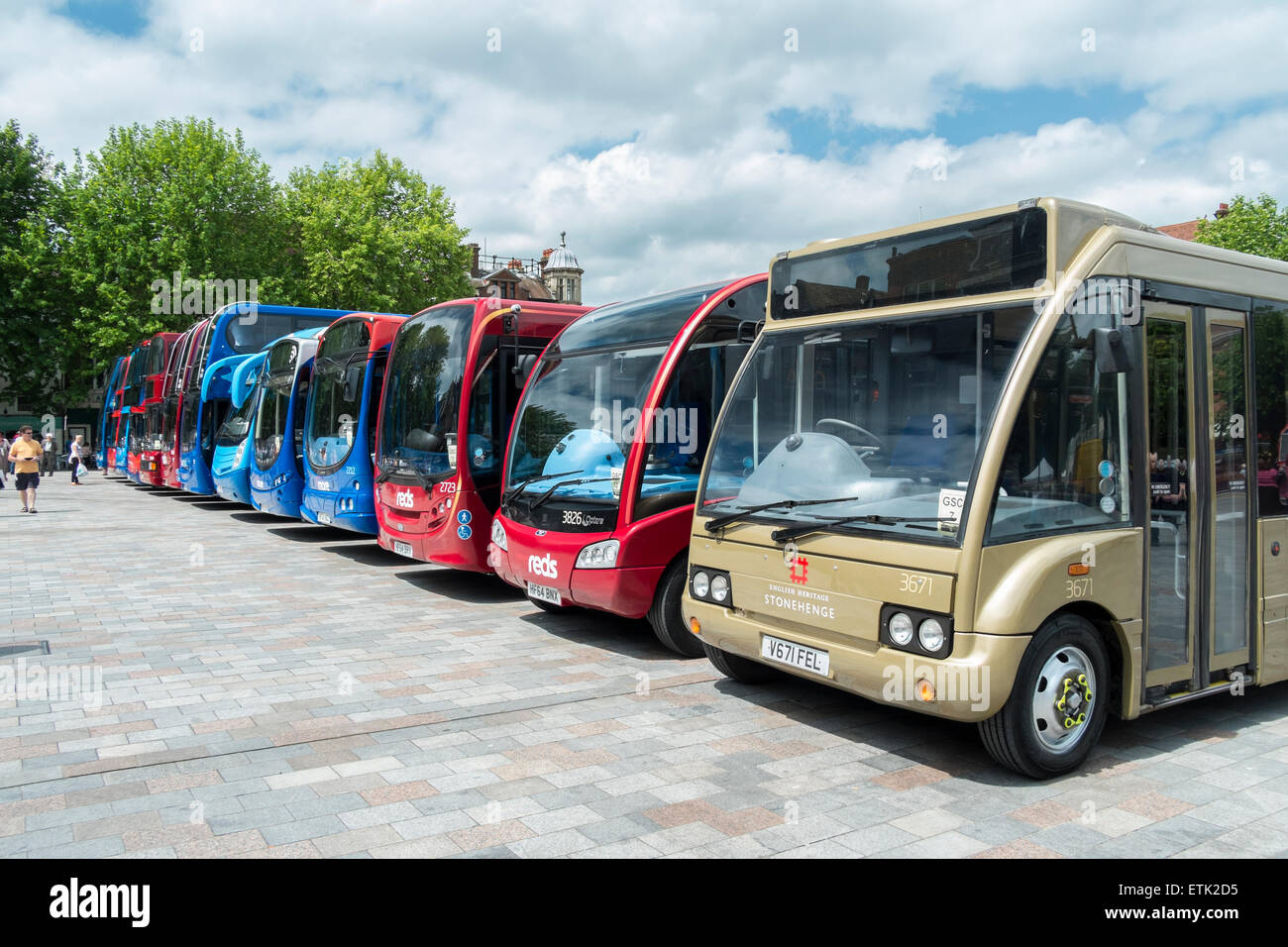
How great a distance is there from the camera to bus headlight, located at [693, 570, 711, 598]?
597 cm

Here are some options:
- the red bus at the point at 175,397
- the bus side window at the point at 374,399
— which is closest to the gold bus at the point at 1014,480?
the bus side window at the point at 374,399

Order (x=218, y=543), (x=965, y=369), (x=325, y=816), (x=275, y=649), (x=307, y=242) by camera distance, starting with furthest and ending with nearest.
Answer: (x=307, y=242) → (x=218, y=543) → (x=275, y=649) → (x=965, y=369) → (x=325, y=816)

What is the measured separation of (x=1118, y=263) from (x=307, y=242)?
45648mm

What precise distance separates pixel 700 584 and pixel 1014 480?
6.77 ft

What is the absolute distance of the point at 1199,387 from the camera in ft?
17.8

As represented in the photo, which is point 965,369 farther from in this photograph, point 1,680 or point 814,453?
point 1,680

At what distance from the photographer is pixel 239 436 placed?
17797 mm

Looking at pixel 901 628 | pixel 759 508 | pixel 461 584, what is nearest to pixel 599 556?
pixel 759 508

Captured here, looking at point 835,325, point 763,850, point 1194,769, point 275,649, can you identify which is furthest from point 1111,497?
point 275,649

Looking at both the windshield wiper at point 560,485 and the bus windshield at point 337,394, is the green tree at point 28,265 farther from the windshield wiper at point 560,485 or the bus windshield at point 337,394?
the windshield wiper at point 560,485

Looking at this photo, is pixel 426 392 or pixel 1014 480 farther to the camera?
pixel 426 392

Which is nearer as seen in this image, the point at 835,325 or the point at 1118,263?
the point at 1118,263

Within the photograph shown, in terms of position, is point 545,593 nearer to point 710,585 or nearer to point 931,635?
point 710,585

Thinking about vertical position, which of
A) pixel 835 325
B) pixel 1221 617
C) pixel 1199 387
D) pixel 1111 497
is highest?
pixel 835 325
